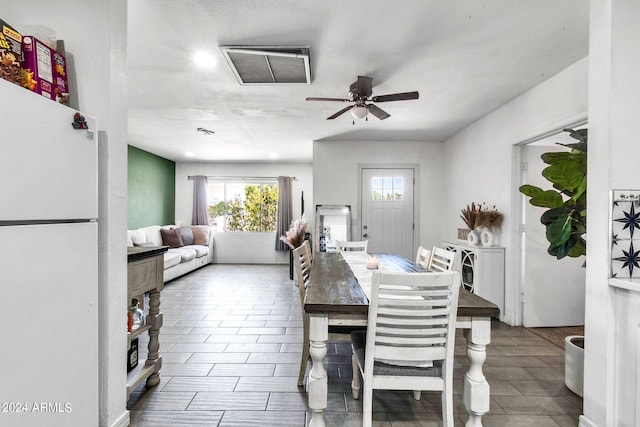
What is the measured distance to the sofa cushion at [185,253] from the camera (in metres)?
6.03

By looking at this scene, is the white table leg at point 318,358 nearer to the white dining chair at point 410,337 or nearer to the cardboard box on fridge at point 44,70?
the white dining chair at point 410,337

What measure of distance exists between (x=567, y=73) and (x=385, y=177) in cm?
312

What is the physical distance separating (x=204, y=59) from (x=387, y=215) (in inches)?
157

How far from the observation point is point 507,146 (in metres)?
3.62

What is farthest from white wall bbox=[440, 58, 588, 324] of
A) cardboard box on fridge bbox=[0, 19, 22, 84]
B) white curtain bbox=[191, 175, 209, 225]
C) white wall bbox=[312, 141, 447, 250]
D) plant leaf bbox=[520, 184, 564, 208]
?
white curtain bbox=[191, 175, 209, 225]

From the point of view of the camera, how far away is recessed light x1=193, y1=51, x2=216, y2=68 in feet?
8.34

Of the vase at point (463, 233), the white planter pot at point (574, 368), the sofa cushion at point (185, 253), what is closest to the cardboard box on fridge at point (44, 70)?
the white planter pot at point (574, 368)

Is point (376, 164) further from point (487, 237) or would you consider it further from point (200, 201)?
point (200, 201)

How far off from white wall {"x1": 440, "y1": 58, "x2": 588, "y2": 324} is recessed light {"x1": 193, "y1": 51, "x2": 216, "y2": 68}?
3082 mm

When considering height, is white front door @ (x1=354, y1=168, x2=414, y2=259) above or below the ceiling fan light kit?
below

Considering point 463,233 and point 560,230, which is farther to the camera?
point 463,233

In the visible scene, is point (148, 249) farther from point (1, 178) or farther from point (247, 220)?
point (247, 220)

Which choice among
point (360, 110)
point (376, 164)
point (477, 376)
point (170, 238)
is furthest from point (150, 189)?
point (477, 376)

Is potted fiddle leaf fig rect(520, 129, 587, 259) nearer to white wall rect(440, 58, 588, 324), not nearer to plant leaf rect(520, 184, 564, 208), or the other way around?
plant leaf rect(520, 184, 564, 208)
